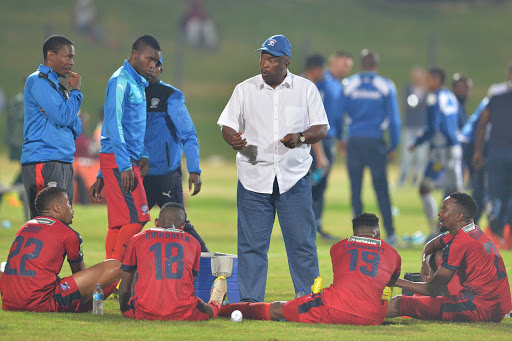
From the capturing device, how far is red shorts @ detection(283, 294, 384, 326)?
23.8ft

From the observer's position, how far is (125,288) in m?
7.43

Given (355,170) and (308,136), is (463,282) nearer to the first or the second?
(308,136)

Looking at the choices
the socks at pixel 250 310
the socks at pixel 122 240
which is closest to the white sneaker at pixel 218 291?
the socks at pixel 250 310

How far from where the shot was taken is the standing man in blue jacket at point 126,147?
8320 millimetres

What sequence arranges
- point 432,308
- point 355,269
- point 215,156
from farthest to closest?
point 215,156, point 432,308, point 355,269

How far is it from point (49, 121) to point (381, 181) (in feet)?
20.3

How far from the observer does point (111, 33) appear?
5084cm

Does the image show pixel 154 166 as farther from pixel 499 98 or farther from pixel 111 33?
pixel 111 33

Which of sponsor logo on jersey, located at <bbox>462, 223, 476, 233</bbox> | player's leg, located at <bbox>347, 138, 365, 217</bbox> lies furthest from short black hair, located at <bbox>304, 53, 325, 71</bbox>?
sponsor logo on jersey, located at <bbox>462, 223, 476, 233</bbox>

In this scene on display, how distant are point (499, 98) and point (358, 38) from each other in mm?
41143

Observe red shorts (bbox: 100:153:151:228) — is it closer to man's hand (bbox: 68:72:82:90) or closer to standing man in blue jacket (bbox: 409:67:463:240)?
man's hand (bbox: 68:72:82:90)

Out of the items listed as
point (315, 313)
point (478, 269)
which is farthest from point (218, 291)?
point (478, 269)

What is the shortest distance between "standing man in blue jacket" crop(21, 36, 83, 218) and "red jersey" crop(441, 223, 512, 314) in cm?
346

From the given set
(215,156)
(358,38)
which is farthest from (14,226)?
(358,38)
